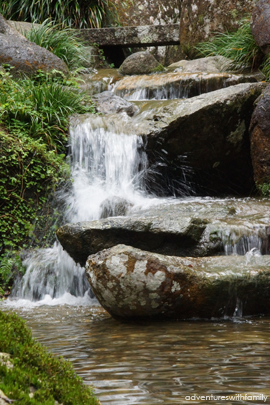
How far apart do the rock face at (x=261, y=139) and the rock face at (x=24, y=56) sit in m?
4.28

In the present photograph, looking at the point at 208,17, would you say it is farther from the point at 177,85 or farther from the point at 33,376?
the point at 33,376

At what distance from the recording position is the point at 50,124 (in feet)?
26.3

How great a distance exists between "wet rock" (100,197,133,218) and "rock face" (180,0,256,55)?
6.38 meters

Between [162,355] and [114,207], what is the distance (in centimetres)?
369

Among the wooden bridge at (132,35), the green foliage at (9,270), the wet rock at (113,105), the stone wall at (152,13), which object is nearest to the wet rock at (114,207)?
the green foliage at (9,270)

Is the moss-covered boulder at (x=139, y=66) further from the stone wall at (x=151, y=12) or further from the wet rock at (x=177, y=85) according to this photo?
the stone wall at (x=151, y=12)

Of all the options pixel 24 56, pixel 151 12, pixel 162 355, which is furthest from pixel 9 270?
pixel 151 12

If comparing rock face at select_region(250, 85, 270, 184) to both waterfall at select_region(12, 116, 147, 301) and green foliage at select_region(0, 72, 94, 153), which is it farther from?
green foliage at select_region(0, 72, 94, 153)

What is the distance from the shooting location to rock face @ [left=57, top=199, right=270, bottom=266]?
17.6ft

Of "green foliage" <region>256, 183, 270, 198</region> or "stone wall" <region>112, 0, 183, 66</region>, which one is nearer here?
"green foliage" <region>256, 183, 270, 198</region>

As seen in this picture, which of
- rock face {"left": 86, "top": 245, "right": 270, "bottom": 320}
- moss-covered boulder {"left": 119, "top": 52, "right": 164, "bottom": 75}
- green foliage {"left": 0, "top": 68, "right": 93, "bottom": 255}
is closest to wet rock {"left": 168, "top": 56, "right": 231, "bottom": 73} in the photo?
moss-covered boulder {"left": 119, "top": 52, "right": 164, "bottom": 75}

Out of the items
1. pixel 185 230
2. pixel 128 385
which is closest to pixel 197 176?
pixel 185 230

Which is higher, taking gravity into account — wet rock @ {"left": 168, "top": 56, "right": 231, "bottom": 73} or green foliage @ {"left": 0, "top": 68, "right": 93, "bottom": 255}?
wet rock @ {"left": 168, "top": 56, "right": 231, "bottom": 73}

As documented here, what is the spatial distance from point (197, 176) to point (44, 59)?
3939 millimetres
